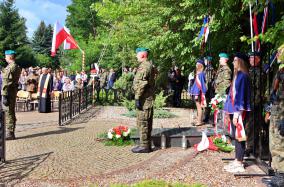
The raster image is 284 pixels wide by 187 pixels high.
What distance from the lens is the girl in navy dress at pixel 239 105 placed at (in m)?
6.59

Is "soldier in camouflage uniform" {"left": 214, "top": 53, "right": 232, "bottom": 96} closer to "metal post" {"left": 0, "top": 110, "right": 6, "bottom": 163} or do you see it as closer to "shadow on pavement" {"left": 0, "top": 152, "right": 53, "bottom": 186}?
"shadow on pavement" {"left": 0, "top": 152, "right": 53, "bottom": 186}

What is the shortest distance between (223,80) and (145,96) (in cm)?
302

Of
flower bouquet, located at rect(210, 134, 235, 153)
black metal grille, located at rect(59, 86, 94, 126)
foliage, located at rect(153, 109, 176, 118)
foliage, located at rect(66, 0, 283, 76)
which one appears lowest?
flower bouquet, located at rect(210, 134, 235, 153)

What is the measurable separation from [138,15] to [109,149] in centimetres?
932

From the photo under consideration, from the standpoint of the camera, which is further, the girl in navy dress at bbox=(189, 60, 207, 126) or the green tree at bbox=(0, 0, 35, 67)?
the green tree at bbox=(0, 0, 35, 67)

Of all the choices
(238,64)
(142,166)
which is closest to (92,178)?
(142,166)

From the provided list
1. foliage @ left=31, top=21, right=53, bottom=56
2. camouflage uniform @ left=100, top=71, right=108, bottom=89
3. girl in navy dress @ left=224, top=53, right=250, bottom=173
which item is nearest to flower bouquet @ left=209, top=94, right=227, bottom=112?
girl in navy dress @ left=224, top=53, right=250, bottom=173

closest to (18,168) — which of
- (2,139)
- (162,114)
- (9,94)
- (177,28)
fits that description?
(2,139)

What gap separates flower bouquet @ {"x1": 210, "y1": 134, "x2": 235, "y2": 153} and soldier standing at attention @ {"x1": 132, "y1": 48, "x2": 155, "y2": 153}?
5.16 feet

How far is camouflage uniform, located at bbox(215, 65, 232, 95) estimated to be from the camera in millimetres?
10551

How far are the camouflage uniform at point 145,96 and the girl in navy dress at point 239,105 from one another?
2.17 meters

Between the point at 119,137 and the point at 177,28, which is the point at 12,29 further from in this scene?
the point at 119,137

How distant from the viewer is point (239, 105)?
6598 mm

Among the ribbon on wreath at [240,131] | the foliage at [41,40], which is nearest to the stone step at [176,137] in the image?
the ribbon on wreath at [240,131]
